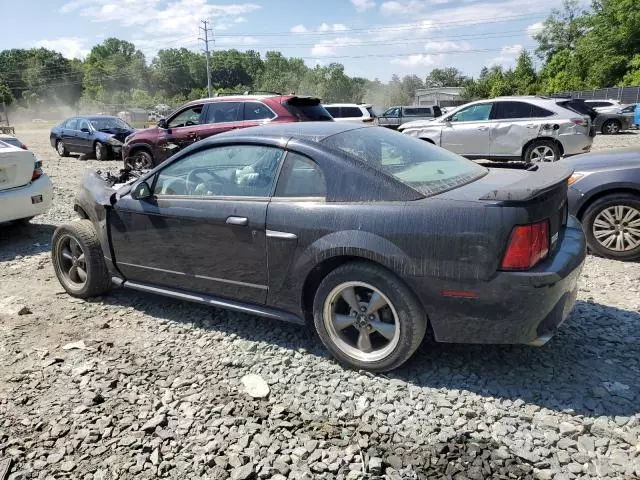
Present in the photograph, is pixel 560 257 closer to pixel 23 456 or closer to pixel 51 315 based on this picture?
pixel 23 456

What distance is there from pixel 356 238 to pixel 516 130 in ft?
30.3

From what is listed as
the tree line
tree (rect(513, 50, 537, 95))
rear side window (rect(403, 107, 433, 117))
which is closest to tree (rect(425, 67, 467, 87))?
the tree line

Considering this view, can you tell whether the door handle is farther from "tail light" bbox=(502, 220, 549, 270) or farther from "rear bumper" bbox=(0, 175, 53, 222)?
"rear bumper" bbox=(0, 175, 53, 222)

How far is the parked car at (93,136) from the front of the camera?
16.0 metres

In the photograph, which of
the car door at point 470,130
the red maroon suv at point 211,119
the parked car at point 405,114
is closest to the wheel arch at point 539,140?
the car door at point 470,130

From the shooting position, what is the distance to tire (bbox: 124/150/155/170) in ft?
39.9

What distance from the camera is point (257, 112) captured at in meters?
9.91

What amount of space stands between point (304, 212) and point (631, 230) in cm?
378

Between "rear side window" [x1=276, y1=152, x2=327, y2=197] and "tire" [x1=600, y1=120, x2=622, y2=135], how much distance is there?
22.9 metres

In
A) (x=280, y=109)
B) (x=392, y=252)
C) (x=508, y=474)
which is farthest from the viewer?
(x=280, y=109)

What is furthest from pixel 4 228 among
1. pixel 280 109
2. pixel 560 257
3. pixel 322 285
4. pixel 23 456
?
pixel 560 257

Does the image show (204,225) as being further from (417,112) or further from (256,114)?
(417,112)

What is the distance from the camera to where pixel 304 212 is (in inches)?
126

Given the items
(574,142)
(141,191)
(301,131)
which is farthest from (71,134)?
(301,131)
